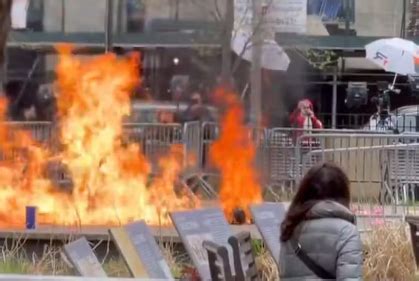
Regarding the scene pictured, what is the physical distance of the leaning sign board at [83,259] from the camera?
306 inches

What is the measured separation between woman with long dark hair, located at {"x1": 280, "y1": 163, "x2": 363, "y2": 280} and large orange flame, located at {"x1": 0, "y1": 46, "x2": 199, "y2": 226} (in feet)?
15.8

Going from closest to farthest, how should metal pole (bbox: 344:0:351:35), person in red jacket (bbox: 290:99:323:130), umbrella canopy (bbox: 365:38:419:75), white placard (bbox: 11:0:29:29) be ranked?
person in red jacket (bbox: 290:99:323:130)
white placard (bbox: 11:0:29:29)
umbrella canopy (bbox: 365:38:419:75)
metal pole (bbox: 344:0:351:35)

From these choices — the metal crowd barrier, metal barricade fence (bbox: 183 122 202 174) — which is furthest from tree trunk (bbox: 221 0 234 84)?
the metal crowd barrier

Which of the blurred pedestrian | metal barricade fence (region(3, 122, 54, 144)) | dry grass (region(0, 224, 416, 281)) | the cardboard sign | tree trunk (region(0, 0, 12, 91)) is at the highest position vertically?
tree trunk (region(0, 0, 12, 91))

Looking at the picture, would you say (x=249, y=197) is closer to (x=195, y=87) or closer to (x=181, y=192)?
(x=181, y=192)

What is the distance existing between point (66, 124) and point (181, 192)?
1705 millimetres

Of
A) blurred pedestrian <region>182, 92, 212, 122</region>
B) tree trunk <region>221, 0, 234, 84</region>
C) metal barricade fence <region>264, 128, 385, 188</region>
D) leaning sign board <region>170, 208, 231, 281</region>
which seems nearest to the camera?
leaning sign board <region>170, 208, 231, 281</region>

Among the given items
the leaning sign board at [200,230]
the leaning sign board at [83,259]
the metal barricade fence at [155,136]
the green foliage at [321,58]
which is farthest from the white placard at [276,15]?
the leaning sign board at [83,259]

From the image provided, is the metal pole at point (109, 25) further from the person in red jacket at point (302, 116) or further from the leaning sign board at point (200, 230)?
the leaning sign board at point (200, 230)

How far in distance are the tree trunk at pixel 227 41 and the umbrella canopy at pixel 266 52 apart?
162 mm

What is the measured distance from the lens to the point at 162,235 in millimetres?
9938

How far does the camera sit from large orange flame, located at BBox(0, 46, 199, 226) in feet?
39.8

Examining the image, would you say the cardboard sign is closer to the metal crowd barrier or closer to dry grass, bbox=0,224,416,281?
dry grass, bbox=0,224,416,281

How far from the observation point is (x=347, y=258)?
5980 mm
